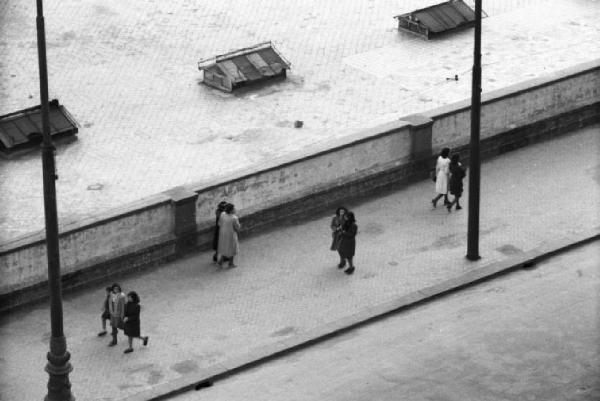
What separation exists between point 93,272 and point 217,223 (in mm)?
2320

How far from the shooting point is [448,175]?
33.8 metres

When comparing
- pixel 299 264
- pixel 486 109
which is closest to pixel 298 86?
pixel 486 109

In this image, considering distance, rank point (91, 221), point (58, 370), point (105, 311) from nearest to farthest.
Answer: point (58, 370) < point (105, 311) < point (91, 221)

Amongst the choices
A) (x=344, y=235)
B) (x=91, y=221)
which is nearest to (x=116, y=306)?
(x=91, y=221)

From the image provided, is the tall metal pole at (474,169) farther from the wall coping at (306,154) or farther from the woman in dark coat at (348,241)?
the wall coping at (306,154)

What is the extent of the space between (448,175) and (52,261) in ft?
34.0

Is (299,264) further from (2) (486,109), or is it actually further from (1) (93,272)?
(2) (486,109)

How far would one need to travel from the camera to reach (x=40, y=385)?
91.2 ft

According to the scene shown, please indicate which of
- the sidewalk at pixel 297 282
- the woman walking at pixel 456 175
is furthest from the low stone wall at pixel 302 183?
the woman walking at pixel 456 175

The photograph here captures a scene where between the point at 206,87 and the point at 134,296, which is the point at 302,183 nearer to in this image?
the point at 206,87

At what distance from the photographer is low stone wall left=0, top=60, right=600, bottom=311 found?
3058 cm

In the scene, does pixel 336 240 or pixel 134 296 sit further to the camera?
pixel 336 240

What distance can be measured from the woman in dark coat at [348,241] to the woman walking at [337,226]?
8cm

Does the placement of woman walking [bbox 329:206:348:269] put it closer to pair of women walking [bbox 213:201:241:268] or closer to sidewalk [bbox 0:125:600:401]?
sidewalk [bbox 0:125:600:401]
